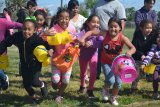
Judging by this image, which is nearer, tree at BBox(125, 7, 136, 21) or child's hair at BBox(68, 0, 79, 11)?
child's hair at BBox(68, 0, 79, 11)

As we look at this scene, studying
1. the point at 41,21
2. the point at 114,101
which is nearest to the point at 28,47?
the point at 41,21

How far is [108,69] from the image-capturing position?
6.79m

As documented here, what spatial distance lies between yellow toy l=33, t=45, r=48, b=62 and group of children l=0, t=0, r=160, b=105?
88 mm

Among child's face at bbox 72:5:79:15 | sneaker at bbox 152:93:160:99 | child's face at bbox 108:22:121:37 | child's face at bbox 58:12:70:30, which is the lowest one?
sneaker at bbox 152:93:160:99

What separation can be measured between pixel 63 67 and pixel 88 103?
819 mm

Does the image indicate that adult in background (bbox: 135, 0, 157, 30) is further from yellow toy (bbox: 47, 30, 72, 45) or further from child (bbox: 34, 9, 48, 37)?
yellow toy (bbox: 47, 30, 72, 45)

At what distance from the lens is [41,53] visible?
6.23m

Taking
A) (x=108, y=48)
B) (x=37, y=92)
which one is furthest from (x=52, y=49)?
(x=37, y=92)

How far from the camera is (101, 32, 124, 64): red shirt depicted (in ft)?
22.1

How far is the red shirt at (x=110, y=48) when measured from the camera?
6750 mm

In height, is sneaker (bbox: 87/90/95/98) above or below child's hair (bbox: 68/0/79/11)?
below

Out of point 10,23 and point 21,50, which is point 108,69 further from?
point 10,23

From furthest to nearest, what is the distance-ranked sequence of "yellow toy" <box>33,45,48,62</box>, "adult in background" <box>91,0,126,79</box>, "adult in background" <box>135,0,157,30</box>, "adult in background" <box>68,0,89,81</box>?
"adult in background" <box>135,0,157,30</box> < "adult in background" <box>68,0,89,81</box> < "adult in background" <box>91,0,126,79</box> < "yellow toy" <box>33,45,48,62</box>

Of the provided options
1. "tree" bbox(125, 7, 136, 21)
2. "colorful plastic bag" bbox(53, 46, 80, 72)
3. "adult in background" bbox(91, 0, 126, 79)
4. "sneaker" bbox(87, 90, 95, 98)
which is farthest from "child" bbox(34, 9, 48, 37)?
"tree" bbox(125, 7, 136, 21)
